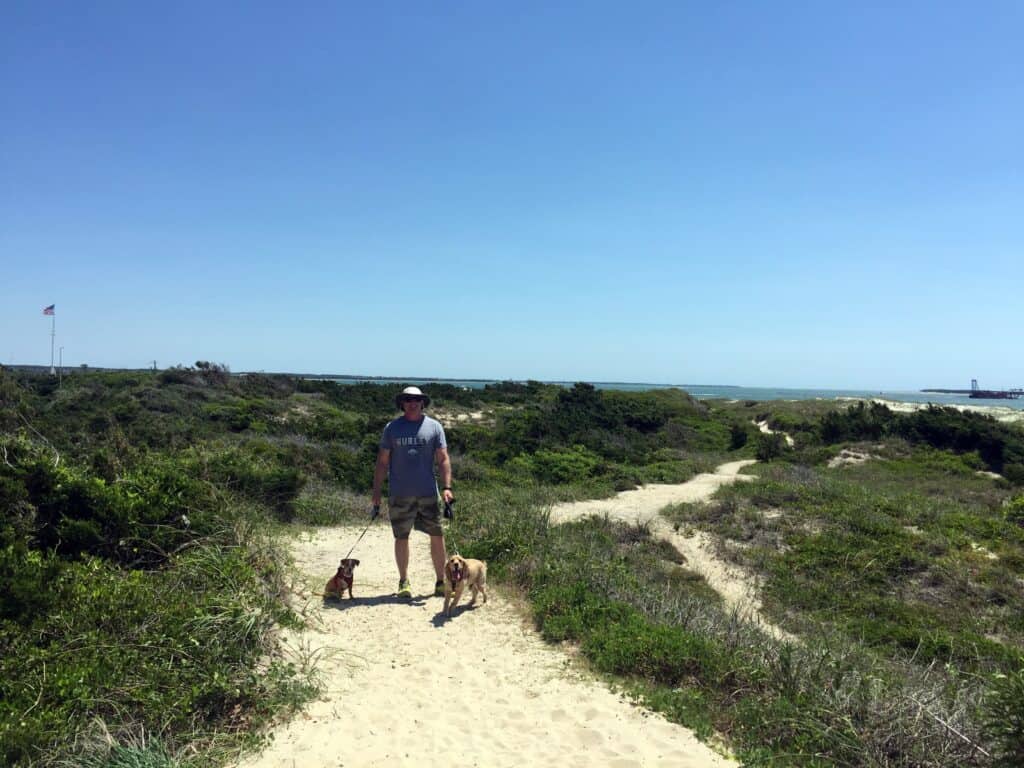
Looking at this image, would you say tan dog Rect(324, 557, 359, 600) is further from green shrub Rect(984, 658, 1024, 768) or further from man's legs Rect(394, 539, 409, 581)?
green shrub Rect(984, 658, 1024, 768)

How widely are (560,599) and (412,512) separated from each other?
175 cm

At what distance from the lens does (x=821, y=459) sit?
22.9 meters

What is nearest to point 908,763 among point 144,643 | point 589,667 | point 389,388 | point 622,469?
point 589,667

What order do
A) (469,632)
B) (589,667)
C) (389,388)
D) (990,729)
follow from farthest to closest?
(389,388)
(469,632)
(589,667)
(990,729)

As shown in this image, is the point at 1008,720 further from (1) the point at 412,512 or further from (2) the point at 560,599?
(1) the point at 412,512

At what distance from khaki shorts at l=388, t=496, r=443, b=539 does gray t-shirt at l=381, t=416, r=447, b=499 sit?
5 centimetres

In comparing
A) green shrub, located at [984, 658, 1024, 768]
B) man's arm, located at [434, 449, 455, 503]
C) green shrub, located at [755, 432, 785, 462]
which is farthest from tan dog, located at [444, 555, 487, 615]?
green shrub, located at [755, 432, 785, 462]

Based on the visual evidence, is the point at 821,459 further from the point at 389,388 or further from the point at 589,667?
the point at 389,388

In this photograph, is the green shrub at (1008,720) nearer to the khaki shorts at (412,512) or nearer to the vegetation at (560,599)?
the vegetation at (560,599)

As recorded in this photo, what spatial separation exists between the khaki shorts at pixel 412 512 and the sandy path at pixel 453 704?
33.0 inches

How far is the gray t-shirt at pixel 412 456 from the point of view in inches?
233

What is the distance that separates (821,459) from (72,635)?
2383cm

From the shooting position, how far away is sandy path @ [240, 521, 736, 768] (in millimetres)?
3680

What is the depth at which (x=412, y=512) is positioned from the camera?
597 centimetres
